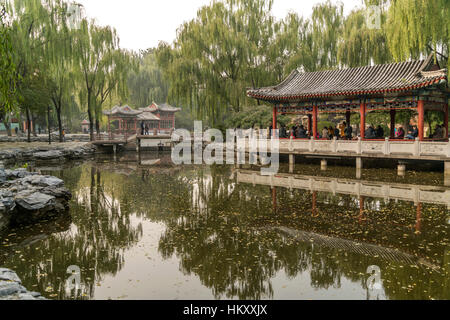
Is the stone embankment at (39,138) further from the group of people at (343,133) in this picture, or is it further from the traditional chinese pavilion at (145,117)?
the group of people at (343,133)

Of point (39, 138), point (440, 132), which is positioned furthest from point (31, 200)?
point (39, 138)

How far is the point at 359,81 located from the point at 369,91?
1481mm

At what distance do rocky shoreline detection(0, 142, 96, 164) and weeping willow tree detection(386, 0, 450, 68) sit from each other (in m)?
16.8

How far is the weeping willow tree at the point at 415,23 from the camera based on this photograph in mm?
10633

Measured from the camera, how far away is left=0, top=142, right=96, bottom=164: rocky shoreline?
18.4 meters

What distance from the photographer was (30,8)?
17.4 m

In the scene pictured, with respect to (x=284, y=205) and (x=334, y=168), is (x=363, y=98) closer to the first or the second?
(x=334, y=168)

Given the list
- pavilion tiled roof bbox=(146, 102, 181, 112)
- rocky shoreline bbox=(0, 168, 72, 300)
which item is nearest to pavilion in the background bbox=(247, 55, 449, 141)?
rocky shoreline bbox=(0, 168, 72, 300)

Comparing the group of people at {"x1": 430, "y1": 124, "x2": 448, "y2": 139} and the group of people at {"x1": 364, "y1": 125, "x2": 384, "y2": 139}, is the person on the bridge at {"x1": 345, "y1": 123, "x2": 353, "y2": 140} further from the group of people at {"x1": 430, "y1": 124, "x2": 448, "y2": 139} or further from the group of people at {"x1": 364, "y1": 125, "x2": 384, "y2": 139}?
the group of people at {"x1": 430, "y1": 124, "x2": 448, "y2": 139}

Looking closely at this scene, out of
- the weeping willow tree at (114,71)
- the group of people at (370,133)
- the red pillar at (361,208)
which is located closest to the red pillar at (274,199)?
the red pillar at (361,208)

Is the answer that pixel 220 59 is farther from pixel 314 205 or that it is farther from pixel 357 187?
pixel 314 205

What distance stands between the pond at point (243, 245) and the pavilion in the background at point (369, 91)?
4.40 meters

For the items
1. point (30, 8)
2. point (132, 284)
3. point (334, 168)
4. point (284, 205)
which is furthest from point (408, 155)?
point (30, 8)

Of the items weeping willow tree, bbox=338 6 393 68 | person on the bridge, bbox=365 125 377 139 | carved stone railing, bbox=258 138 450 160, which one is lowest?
carved stone railing, bbox=258 138 450 160
